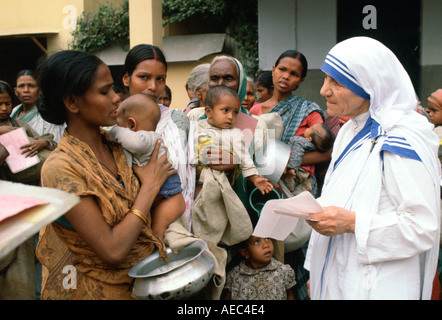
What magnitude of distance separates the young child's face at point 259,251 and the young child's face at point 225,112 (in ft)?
3.19

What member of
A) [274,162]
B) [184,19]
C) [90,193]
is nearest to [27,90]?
[274,162]

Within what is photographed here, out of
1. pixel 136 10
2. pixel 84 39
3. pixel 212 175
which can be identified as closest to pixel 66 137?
pixel 212 175

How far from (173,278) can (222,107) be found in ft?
5.03

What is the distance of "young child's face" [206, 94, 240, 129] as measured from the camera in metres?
3.01

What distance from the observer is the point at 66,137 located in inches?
78.5

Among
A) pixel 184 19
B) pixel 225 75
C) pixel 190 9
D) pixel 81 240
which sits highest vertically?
pixel 190 9

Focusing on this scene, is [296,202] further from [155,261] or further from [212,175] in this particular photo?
[212,175]

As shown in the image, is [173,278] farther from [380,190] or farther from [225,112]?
[225,112]

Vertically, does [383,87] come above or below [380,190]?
above

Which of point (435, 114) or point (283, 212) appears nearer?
point (283, 212)

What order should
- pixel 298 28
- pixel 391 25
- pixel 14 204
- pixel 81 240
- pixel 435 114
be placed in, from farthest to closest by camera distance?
pixel 391 25
pixel 298 28
pixel 435 114
pixel 81 240
pixel 14 204

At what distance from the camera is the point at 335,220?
6.50 ft

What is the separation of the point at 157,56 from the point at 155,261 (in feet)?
5.37

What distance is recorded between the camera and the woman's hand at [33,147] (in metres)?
3.88
